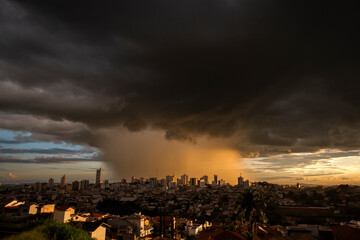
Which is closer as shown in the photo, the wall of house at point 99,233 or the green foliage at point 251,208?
the green foliage at point 251,208

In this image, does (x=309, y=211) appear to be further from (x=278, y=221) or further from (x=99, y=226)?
(x=99, y=226)

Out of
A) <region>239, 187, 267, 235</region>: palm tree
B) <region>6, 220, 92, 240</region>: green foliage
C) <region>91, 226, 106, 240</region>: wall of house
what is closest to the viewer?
<region>6, 220, 92, 240</region>: green foliage

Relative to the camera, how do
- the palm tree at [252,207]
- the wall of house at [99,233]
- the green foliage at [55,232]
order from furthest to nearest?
the wall of house at [99,233]
the palm tree at [252,207]
the green foliage at [55,232]

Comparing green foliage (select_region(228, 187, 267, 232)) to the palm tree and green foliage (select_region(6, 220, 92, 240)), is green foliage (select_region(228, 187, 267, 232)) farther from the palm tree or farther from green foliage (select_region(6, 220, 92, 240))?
green foliage (select_region(6, 220, 92, 240))

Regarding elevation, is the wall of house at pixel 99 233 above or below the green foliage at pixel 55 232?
below

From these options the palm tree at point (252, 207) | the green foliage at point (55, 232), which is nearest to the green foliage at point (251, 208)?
the palm tree at point (252, 207)

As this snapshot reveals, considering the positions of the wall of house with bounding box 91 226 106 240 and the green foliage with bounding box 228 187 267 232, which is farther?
the wall of house with bounding box 91 226 106 240

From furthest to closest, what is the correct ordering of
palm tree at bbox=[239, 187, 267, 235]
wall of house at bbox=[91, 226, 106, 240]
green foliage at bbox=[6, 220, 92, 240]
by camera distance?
1. wall of house at bbox=[91, 226, 106, 240]
2. palm tree at bbox=[239, 187, 267, 235]
3. green foliage at bbox=[6, 220, 92, 240]

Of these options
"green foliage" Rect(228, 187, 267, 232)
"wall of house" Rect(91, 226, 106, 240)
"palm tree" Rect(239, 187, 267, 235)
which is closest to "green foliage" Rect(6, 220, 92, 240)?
"green foliage" Rect(228, 187, 267, 232)

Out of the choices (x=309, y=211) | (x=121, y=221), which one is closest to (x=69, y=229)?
(x=121, y=221)

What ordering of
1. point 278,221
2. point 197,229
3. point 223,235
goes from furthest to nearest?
point 278,221, point 197,229, point 223,235

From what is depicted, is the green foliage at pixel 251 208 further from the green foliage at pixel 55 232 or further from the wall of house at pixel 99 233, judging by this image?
the wall of house at pixel 99 233
